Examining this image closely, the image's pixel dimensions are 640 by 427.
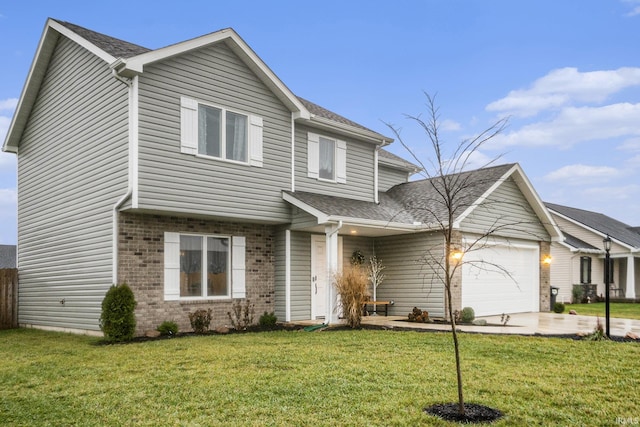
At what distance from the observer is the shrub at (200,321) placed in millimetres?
12555

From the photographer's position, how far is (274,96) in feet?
47.1

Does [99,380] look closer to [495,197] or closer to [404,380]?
[404,380]

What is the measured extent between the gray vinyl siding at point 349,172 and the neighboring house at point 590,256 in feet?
45.9

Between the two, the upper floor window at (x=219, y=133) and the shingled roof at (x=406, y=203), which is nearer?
→ the upper floor window at (x=219, y=133)

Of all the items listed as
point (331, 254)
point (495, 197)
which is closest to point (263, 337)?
point (331, 254)

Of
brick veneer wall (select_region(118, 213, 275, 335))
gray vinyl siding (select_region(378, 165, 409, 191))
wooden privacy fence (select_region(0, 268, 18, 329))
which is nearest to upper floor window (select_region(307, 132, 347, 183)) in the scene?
brick veneer wall (select_region(118, 213, 275, 335))

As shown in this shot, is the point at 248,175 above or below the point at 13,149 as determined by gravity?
below

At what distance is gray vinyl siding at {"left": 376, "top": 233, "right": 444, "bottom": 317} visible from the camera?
15656 mm

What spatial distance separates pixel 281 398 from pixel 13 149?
1522 centimetres

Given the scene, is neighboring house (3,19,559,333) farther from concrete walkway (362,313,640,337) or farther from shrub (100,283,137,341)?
concrete walkway (362,313,640,337)

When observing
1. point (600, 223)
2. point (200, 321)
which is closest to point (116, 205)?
point (200, 321)

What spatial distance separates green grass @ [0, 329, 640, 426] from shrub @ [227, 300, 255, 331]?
2574 millimetres

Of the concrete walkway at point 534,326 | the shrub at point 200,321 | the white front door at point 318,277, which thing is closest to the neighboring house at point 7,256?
the white front door at point 318,277

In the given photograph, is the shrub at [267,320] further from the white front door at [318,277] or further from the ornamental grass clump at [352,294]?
the ornamental grass clump at [352,294]
